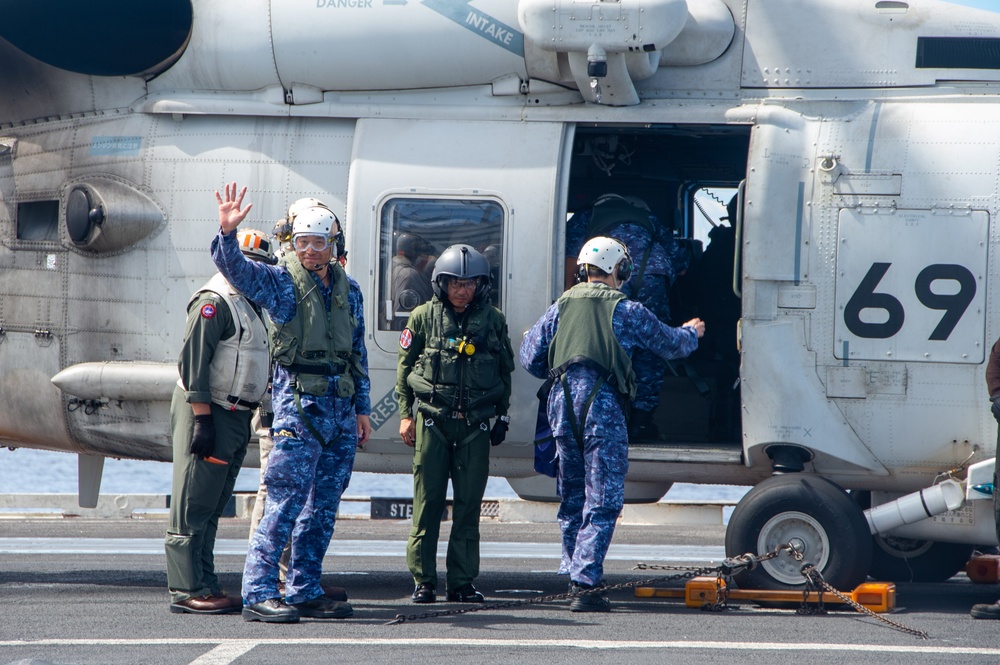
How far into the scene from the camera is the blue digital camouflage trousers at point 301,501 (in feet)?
20.4

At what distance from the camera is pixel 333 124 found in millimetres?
7723

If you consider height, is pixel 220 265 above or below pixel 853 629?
above

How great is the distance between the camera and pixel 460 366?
6.84 metres

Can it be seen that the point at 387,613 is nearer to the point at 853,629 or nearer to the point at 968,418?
the point at 853,629

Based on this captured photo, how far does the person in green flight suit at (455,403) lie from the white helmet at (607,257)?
609mm

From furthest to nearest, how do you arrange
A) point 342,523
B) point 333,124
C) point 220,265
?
point 342,523 < point 333,124 < point 220,265

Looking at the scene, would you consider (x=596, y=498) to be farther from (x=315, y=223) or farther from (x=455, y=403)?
(x=315, y=223)

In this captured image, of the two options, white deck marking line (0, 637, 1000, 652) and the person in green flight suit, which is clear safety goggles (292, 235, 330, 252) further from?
white deck marking line (0, 637, 1000, 652)

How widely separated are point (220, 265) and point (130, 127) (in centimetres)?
257

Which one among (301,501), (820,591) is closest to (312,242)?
(301,501)

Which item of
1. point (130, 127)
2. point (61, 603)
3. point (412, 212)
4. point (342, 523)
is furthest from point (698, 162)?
point (342, 523)

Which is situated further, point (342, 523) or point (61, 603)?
point (342, 523)

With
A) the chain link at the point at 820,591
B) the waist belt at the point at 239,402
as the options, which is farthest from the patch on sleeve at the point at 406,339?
the chain link at the point at 820,591

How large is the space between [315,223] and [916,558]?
5.07 meters
